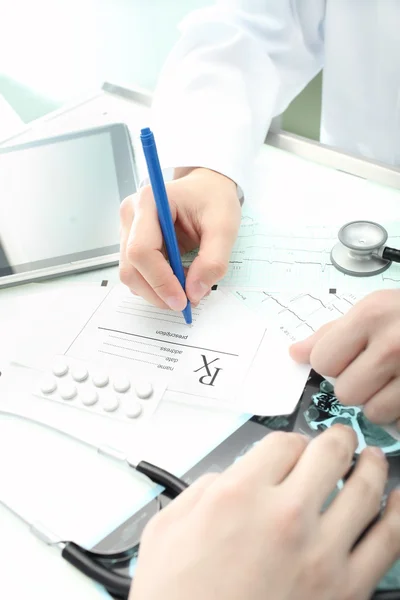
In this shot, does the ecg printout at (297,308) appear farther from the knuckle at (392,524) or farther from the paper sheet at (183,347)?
the knuckle at (392,524)

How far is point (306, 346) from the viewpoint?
18.7 inches

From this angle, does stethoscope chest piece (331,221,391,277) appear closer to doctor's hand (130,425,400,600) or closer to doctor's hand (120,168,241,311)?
doctor's hand (120,168,241,311)

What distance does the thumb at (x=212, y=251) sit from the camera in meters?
0.54

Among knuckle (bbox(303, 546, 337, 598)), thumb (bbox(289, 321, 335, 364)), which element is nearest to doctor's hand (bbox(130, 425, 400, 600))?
knuckle (bbox(303, 546, 337, 598))

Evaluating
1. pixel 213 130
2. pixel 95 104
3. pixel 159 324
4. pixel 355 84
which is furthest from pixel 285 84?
pixel 159 324

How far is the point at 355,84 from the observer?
2.68 feet

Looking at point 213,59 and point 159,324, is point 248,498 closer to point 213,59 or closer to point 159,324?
point 159,324

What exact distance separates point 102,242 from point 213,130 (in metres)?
0.21

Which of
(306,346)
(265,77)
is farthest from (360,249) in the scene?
(265,77)

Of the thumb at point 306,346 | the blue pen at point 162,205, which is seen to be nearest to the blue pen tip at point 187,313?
the blue pen at point 162,205

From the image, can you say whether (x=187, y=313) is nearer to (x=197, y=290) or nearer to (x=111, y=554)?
(x=197, y=290)

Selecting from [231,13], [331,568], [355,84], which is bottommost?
[331,568]

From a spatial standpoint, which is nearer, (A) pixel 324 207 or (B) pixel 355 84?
(A) pixel 324 207

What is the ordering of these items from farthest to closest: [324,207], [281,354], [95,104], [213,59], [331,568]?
[95,104] → [213,59] → [324,207] → [281,354] → [331,568]
